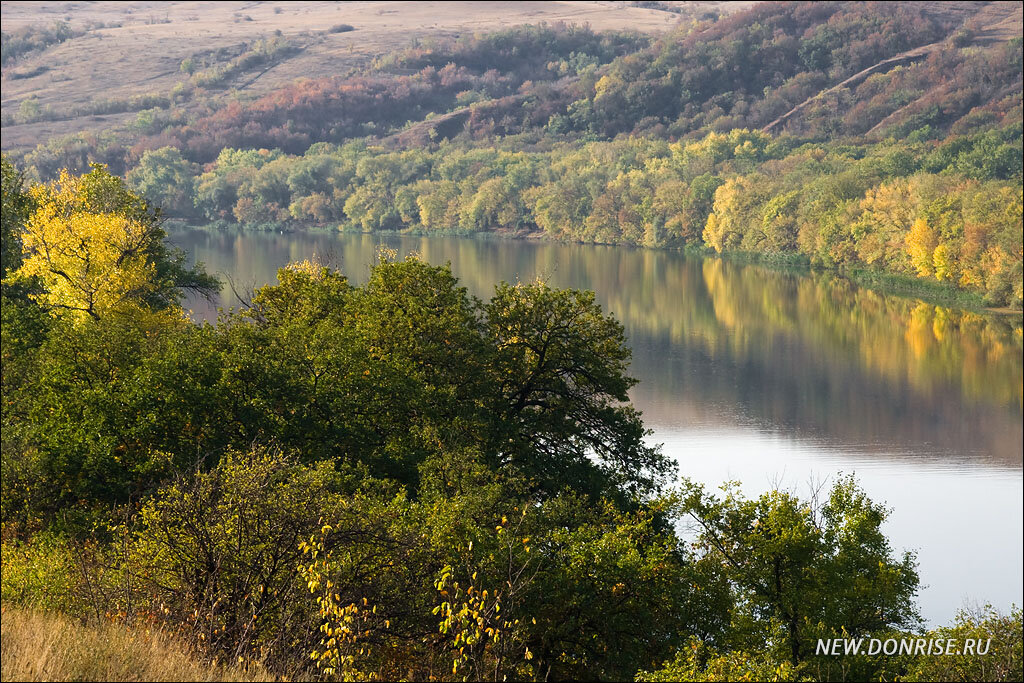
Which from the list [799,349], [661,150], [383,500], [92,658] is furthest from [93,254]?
[661,150]

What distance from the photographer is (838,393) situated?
46.7 meters

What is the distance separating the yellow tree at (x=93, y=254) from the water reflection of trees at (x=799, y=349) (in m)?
17.2

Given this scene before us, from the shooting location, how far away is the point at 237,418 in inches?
782

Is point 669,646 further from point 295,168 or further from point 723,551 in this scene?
point 295,168

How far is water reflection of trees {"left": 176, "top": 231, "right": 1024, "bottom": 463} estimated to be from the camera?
1645 inches

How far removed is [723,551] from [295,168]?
13224 centimetres

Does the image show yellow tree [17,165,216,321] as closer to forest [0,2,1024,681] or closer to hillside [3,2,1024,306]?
forest [0,2,1024,681]

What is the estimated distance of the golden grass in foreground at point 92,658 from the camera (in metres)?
8.87

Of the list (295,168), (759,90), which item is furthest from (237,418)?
(759,90)

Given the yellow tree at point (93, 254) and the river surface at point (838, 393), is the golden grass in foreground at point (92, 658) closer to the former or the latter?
the river surface at point (838, 393)

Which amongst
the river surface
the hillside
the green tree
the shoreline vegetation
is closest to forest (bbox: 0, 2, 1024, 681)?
the green tree

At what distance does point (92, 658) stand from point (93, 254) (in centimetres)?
2462

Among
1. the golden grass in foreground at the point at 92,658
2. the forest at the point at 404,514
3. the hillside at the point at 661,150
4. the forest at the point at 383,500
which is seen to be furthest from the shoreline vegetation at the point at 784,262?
the golden grass in foreground at the point at 92,658

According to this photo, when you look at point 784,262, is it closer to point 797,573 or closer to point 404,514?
point 797,573
